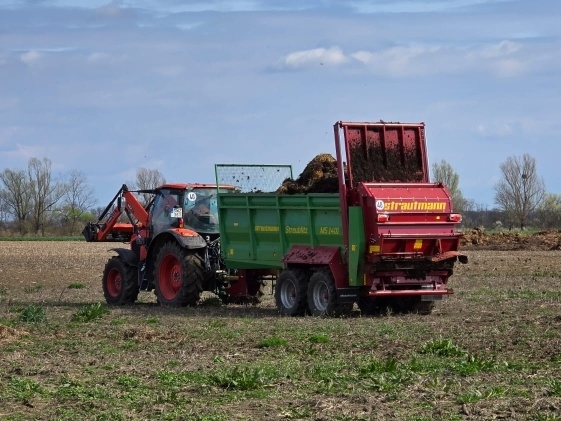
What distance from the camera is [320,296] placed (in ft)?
61.7

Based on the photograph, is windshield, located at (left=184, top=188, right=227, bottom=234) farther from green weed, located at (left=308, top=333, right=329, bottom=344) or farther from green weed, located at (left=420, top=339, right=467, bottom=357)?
green weed, located at (left=420, top=339, right=467, bottom=357)

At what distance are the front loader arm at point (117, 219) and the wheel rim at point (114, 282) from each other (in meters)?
1.00

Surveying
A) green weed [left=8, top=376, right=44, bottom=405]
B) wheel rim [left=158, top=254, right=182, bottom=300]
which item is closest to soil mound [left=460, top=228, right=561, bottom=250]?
wheel rim [left=158, top=254, right=182, bottom=300]

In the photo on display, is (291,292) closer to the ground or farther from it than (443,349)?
farther from it

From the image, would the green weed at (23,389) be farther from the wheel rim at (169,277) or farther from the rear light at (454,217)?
the wheel rim at (169,277)

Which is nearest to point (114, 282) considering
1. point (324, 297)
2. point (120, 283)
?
point (120, 283)

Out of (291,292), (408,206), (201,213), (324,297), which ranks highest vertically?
(201,213)

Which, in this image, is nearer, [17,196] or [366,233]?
[366,233]

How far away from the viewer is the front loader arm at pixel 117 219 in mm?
23105

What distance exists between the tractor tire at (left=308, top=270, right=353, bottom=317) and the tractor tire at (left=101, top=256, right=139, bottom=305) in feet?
16.6

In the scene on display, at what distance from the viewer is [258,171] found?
849 inches

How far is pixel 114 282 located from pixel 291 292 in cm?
525

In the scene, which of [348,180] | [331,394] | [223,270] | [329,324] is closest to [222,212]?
[223,270]

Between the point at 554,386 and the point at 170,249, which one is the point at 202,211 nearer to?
the point at 170,249
